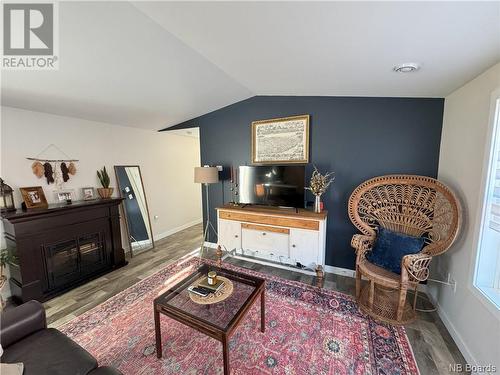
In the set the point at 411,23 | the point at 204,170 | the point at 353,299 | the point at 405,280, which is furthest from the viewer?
the point at 204,170

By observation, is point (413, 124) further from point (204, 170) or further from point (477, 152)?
point (204, 170)

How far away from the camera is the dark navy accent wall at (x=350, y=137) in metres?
2.34

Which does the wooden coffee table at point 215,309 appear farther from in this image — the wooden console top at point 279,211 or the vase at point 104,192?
the vase at point 104,192

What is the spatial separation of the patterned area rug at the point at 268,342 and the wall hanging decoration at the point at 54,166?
1709 millimetres

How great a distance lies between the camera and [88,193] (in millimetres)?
3002

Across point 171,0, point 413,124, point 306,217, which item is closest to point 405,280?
point 306,217

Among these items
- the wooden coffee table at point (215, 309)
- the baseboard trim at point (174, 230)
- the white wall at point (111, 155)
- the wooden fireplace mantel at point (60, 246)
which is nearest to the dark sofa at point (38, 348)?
the wooden coffee table at point (215, 309)

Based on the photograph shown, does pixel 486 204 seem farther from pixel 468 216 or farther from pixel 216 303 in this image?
pixel 216 303

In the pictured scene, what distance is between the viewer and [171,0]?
4.05 feet

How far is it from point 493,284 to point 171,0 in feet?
9.53

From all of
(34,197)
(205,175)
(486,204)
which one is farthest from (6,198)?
(486,204)

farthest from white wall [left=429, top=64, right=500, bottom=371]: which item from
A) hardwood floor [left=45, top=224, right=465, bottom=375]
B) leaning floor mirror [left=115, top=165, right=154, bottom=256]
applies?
leaning floor mirror [left=115, top=165, right=154, bottom=256]

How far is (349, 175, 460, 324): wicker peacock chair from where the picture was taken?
1864mm
